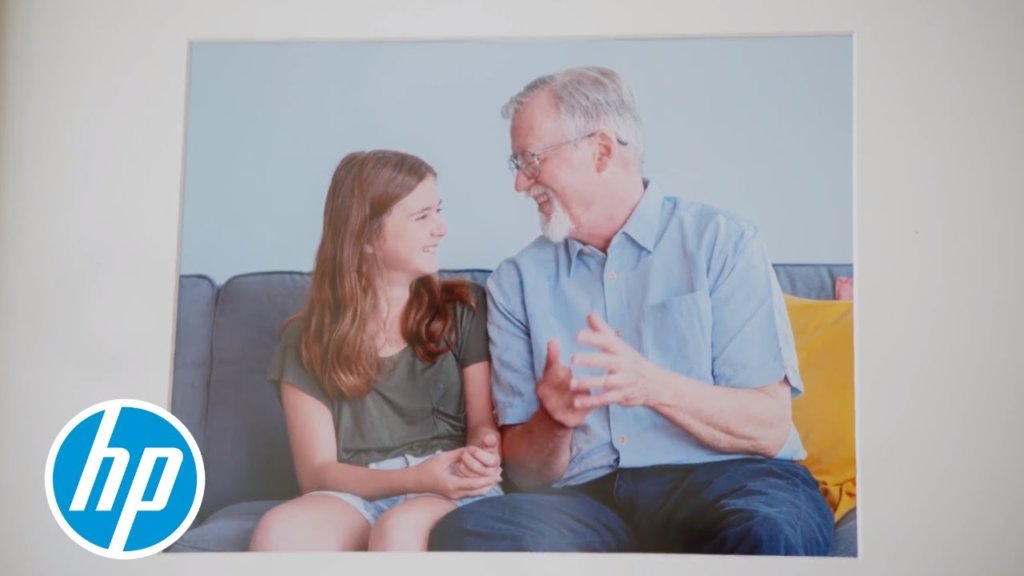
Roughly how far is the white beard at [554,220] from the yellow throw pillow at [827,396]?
1.87ft

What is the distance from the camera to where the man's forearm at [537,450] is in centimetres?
289

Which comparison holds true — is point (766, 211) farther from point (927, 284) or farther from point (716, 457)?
point (716, 457)

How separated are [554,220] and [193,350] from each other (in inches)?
38.0

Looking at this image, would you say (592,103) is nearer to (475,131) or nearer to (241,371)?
(475,131)

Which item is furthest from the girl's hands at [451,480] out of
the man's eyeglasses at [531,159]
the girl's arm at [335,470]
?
the man's eyeglasses at [531,159]

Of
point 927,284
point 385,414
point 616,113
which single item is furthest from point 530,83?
point 927,284

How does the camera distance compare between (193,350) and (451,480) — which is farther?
(193,350)

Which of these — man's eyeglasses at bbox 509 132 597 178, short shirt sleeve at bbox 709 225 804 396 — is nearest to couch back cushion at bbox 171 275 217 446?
man's eyeglasses at bbox 509 132 597 178

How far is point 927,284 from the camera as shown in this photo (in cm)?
293

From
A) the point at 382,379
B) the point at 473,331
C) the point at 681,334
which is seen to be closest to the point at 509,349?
the point at 473,331

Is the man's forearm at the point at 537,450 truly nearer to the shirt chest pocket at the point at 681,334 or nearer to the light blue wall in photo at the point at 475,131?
the shirt chest pocket at the point at 681,334

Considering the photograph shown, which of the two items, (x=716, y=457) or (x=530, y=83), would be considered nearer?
(x=716, y=457)

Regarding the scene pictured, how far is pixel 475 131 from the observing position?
304cm

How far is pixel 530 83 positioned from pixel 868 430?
1201mm
